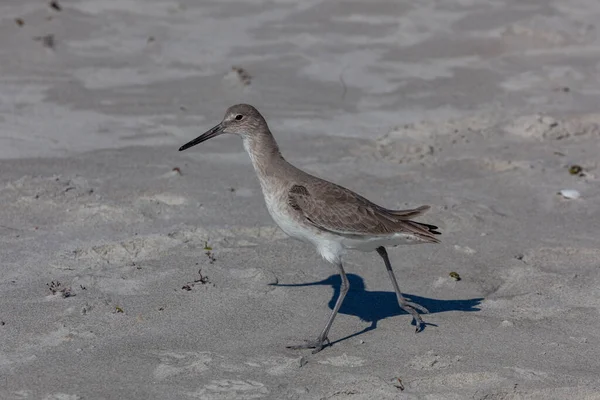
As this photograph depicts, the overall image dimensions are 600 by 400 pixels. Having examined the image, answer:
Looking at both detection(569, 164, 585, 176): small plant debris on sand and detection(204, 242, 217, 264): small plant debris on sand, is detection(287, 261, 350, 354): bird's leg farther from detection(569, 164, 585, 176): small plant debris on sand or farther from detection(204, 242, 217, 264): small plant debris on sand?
detection(569, 164, 585, 176): small plant debris on sand

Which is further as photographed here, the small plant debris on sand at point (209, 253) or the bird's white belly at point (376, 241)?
the small plant debris on sand at point (209, 253)

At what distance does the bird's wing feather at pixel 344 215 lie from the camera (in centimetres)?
659

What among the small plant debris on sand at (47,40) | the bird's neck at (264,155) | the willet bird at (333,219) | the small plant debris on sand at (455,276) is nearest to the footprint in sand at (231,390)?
the willet bird at (333,219)

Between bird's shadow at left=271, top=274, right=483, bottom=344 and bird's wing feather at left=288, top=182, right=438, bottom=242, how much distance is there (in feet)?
1.87

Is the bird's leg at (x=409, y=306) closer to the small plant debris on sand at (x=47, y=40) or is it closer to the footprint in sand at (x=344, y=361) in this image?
the footprint in sand at (x=344, y=361)

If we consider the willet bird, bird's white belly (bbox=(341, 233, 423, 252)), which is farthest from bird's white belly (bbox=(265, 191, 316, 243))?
bird's white belly (bbox=(341, 233, 423, 252))

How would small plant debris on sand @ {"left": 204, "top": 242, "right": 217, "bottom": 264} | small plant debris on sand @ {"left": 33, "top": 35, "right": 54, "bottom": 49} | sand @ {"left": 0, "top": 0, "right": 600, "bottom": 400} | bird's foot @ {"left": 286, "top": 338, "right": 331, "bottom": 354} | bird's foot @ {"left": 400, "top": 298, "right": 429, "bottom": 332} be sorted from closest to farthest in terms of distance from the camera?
sand @ {"left": 0, "top": 0, "right": 600, "bottom": 400} → bird's foot @ {"left": 286, "top": 338, "right": 331, "bottom": 354} → bird's foot @ {"left": 400, "top": 298, "right": 429, "bottom": 332} → small plant debris on sand @ {"left": 204, "top": 242, "right": 217, "bottom": 264} → small plant debris on sand @ {"left": 33, "top": 35, "right": 54, "bottom": 49}

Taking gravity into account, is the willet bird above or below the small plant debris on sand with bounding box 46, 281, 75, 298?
above

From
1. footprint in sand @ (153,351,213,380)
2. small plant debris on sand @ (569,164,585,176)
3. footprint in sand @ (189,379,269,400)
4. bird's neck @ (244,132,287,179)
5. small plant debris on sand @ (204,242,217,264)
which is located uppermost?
bird's neck @ (244,132,287,179)

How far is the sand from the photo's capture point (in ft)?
19.6

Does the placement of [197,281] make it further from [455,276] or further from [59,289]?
[455,276]

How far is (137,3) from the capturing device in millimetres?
12047

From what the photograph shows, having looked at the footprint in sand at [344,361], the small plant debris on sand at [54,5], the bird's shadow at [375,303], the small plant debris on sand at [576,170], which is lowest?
the bird's shadow at [375,303]

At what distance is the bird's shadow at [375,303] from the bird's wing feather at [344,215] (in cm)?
57
